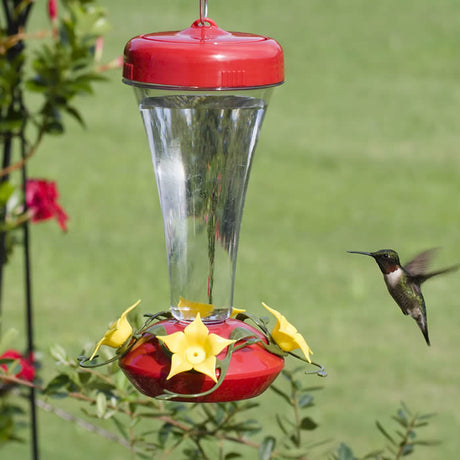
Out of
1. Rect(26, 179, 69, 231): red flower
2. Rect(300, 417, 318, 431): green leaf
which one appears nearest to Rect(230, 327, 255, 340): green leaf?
Rect(300, 417, 318, 431): green leaf

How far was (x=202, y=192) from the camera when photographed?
5.71 ft

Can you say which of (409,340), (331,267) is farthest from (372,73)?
(409,340)

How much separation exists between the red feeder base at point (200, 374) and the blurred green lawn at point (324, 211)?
0.76m

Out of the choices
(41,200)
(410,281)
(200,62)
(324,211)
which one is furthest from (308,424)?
(324,211)

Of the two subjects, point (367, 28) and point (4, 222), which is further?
point (367, 28)

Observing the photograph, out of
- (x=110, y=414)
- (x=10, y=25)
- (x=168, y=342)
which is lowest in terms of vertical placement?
(x=110, y=414)

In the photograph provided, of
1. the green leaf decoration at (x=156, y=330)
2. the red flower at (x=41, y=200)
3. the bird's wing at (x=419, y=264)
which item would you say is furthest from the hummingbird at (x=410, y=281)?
the red flower at (x=41, y=200)

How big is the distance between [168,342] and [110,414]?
20.5 inches

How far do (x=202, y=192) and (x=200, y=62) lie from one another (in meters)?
0.36

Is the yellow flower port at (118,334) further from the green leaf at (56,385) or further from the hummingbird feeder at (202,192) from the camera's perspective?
the green leaf at (56,385)

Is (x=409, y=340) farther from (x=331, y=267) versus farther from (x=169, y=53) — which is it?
(x=169, y=53)

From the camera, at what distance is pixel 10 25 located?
2.62 m

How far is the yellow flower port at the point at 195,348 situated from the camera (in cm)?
144

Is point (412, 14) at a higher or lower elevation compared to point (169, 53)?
lower
